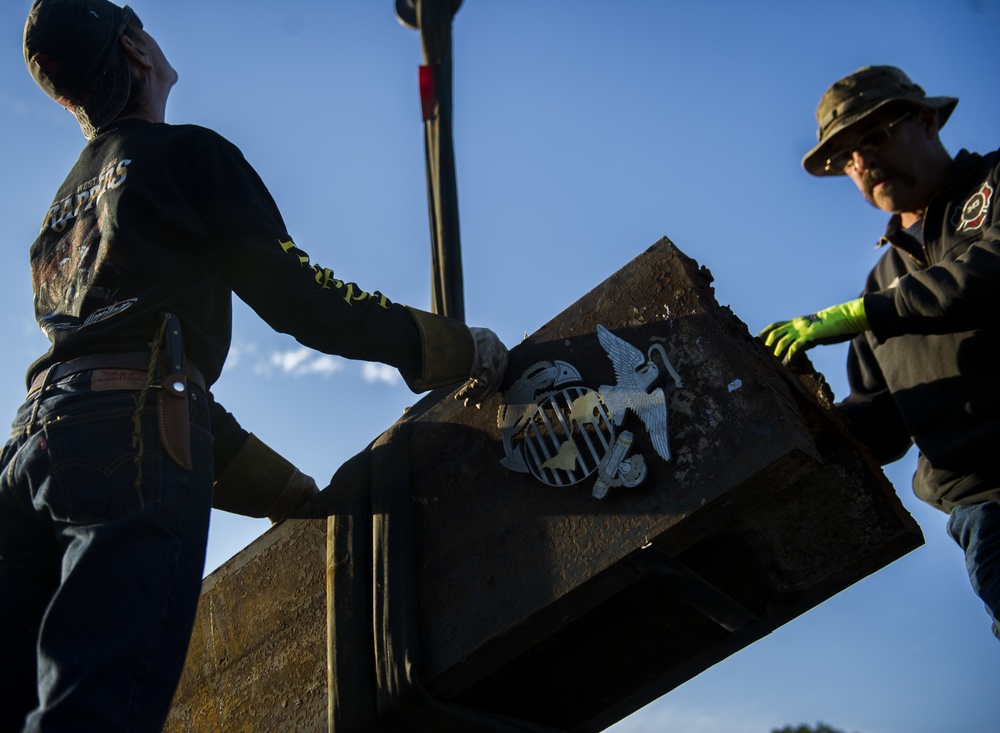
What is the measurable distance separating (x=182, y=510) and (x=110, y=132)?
933mm

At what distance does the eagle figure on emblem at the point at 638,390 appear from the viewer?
2082 mm

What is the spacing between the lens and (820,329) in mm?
2725

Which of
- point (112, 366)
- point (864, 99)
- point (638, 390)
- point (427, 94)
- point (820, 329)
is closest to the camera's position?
point (112, 366)

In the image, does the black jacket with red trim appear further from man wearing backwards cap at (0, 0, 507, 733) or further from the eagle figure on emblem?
man wearing backwards cap at (0, 0, 507, 733)

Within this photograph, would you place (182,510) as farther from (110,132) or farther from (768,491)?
(768,491)

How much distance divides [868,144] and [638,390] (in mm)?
1599

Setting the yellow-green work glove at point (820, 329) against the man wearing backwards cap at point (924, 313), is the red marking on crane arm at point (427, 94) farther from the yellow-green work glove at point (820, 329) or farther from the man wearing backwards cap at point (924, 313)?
the yellow-green work glove at point (820, 329)

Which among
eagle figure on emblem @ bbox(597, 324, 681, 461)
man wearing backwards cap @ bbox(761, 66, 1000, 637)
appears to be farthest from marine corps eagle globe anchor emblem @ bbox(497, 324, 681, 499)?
man wearing backwards cap @ bbox(761, 66, 1000, 637)

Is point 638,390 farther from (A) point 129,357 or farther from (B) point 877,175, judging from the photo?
(B) point 877,175

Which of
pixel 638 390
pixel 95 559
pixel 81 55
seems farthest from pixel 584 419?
pixel 81 55

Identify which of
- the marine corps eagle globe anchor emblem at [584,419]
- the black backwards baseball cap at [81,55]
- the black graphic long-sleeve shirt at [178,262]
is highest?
the black backwards baseball cap at [81,55]

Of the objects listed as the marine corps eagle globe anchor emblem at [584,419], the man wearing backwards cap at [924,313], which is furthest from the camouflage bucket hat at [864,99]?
the marine corps eagle globe anchor emblem at [584,419]

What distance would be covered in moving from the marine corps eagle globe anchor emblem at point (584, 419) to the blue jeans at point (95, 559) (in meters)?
0.70

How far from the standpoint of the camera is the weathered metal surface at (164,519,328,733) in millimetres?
2428
